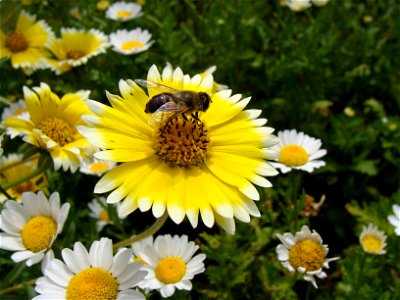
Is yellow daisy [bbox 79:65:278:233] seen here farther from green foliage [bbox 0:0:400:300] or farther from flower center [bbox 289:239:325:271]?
green foliage [bbox 0:0:400:300]

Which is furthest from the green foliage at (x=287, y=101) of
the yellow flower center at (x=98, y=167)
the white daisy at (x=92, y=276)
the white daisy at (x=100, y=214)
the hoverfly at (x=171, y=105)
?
the hoverfly at (x=171, y=105)

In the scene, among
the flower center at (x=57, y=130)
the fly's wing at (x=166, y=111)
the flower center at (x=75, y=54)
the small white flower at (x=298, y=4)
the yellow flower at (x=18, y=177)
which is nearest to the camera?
the fly's wing at (x=166, y=111)

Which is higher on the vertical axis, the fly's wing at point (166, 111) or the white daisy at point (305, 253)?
the fly's wing at point (166, 111)

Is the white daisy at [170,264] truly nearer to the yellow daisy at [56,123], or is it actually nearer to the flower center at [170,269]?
the flower center at [170,269]

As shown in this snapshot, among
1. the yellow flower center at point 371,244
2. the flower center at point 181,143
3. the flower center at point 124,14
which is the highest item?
the flower center at point 124,14

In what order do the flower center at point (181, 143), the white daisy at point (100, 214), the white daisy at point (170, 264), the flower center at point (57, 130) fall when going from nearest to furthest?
the flower center at point (181, 143) → the white daisy at point (170, 264) → the flower center at point (57, 130) → the white daisy at point (100, 214)

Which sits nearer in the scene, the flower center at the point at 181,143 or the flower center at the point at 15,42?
the flower center at the point at 181,143
